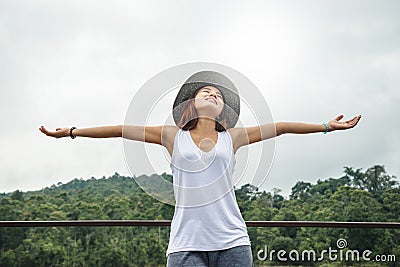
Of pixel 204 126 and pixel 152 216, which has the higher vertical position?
pixel 152 216

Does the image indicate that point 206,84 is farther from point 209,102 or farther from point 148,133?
point 148,133

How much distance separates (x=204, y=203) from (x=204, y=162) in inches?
4.1

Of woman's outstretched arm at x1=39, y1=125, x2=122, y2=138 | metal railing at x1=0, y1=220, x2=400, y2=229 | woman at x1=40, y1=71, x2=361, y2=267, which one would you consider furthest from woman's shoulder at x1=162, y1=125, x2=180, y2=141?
metal railing at x1=0, y1=220, x2=400, y2=229

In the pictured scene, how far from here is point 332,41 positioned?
7.04 meters

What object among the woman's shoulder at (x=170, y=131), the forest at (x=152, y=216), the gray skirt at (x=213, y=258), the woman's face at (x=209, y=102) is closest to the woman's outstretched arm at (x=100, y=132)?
the woman's shoulder at (x=170, y=131)

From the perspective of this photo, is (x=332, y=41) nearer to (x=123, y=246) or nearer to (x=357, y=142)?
(x=357, y=142)

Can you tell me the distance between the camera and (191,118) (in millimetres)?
1463

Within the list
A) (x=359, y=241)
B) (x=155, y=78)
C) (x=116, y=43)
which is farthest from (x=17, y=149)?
(x=155, y=78)

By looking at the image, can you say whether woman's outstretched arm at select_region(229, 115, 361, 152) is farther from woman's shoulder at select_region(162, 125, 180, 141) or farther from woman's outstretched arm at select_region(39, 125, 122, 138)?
woman's outstretched arm at select_region(39, 125, 122, 138)

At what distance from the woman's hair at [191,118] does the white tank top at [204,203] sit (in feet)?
→ 0.24

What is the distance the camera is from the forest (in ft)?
16.2

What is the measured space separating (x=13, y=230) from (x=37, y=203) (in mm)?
2050

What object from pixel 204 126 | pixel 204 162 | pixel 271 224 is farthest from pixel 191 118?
pixel 271 224

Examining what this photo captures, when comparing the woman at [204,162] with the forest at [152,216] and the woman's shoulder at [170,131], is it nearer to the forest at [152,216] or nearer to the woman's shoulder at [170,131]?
the woman's shoulder at [170,131]
